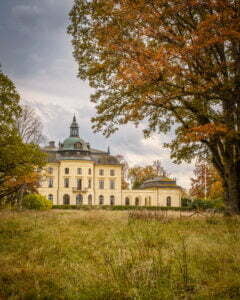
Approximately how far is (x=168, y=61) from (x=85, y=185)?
43.2 m

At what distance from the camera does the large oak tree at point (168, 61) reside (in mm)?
7363

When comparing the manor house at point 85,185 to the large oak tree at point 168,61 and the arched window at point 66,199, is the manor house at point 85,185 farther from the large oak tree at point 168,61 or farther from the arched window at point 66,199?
the large oak tree at point 168,61

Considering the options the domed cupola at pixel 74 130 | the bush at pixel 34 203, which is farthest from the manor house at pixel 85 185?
the bush at pixel 34 203

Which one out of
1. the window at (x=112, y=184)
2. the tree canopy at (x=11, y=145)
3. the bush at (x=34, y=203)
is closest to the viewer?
the tree canopy at (x=11, y=145)

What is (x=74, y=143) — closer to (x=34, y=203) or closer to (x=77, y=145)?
(x=77, y=145)

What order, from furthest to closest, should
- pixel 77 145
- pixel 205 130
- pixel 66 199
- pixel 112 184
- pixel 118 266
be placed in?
1. pixel 112 184
2. pixel 77 145
3. pixel 66 199
4. pixel 205 130
5. pixel 118 266

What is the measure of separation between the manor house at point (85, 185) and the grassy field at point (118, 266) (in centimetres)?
4186

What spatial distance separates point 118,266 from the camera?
412cm

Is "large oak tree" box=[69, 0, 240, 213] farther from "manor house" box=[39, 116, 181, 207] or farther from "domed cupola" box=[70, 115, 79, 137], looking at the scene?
"domed cupola" box=[70, 115, 79, 137]

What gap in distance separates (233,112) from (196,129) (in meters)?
2.16

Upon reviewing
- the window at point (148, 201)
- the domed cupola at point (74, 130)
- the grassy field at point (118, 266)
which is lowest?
the window at point (148, 201)

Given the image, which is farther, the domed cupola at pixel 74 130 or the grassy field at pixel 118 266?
the domed cupola at pixel 74 130

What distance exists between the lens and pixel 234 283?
339cm

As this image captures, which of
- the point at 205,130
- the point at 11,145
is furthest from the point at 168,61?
the point at 11,145
